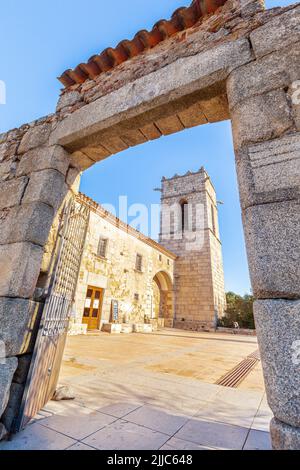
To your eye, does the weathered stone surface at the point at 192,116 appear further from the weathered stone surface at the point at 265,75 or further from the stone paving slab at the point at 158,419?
the stone paving slab at the point at 158,419

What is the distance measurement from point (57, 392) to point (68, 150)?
8.59 feet

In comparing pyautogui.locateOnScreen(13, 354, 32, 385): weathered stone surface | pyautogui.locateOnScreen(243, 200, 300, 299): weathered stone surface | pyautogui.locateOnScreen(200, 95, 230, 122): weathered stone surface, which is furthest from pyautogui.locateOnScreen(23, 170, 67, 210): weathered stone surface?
pyautogui.locateOnScreen(243, 200, 300, 299): weathered stone surface

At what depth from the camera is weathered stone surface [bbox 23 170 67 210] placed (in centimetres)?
227

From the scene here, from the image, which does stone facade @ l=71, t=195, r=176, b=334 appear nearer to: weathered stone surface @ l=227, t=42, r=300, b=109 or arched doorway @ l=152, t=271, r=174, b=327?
arched doorway @ l=152, t=271, r=174, b=327

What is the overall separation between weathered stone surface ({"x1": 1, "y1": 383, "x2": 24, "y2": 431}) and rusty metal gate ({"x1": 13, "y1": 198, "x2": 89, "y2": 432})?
0.17 feet

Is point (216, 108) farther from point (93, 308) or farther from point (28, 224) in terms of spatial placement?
point (93, 308)

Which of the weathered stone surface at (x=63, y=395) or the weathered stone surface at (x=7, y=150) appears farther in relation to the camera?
the weathered stone surface at (x=7, y=150)

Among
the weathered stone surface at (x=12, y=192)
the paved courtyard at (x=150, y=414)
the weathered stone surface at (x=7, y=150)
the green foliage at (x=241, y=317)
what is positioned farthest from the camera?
the green foliage at (x=241, y=317)

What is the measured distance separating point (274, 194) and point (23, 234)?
2058 millimetres

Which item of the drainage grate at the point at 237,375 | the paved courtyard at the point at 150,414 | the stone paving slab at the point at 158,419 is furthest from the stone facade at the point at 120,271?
the stone paving slab at the point at 158,419

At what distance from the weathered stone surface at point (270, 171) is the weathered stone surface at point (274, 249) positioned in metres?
0.07

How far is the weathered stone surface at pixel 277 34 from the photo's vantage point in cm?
161

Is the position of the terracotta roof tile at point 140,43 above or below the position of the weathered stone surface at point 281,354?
above

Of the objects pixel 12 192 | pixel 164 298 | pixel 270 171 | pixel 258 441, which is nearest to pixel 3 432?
pixel 258 441
